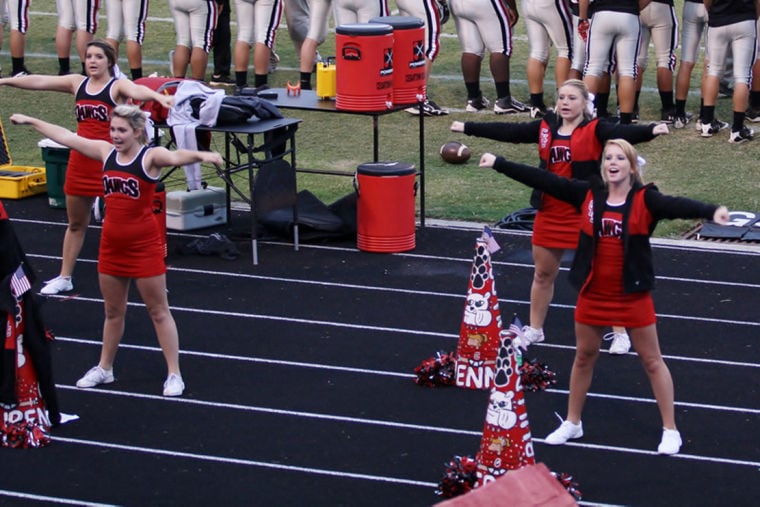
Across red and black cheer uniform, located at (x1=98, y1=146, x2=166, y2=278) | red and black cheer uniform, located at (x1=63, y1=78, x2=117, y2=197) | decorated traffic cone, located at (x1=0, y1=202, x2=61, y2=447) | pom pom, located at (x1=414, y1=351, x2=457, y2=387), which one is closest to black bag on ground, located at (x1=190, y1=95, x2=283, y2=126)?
red and black cheer uniform, located at (x1=63, y1=78, x2=117, y2=197)

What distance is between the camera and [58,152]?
36.9 ft

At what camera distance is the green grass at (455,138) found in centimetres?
1157

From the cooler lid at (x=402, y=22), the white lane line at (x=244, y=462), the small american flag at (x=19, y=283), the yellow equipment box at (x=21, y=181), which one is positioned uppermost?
the cooler lid at (x=402, y=22)

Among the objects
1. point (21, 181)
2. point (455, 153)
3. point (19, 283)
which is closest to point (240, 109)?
point (21, 181)

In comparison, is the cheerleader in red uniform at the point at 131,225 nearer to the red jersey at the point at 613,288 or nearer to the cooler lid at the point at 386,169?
the red jersey at the point at 613,288

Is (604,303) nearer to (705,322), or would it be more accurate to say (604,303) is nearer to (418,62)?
(705,322)

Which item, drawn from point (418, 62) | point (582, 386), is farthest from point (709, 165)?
point (582, 386)

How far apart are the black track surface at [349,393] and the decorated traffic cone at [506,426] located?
319 millimetres

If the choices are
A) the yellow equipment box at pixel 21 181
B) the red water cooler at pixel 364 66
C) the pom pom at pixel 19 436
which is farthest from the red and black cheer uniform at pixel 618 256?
the yellow equipment box at pixel 21 181

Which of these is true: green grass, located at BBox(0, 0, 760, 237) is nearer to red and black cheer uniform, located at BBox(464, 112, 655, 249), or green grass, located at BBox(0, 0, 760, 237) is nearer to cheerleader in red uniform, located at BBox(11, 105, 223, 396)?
red and black cheer uniform, located at BBox(464, 112, 655, 249)

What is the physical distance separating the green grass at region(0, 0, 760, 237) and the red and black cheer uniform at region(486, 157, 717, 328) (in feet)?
13.8

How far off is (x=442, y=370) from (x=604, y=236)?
158 centimetres

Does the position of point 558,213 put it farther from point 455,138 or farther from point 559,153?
point 455,138

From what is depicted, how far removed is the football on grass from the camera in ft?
41.1
